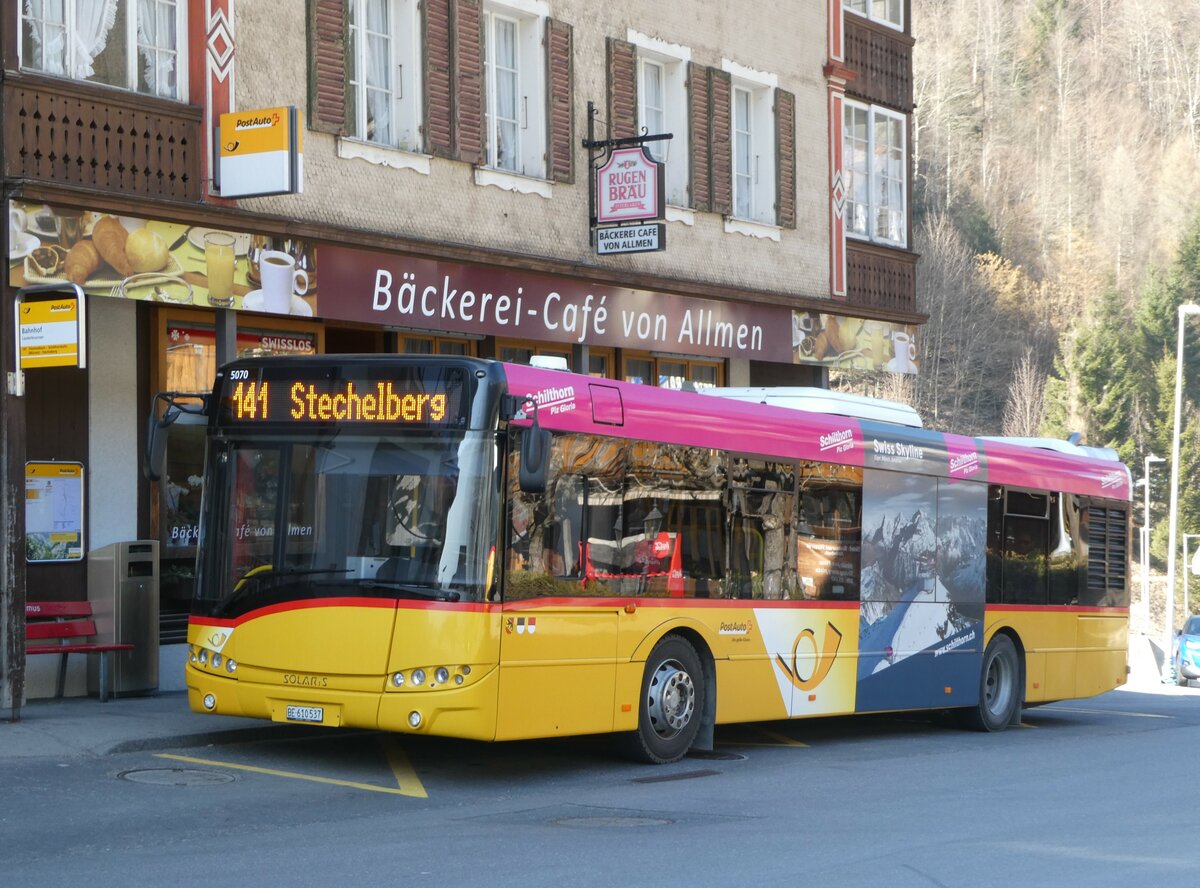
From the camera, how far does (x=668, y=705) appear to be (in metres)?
13.0

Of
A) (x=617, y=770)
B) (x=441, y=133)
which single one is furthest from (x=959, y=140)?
(x=617, y=770)

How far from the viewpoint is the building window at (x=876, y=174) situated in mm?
25469

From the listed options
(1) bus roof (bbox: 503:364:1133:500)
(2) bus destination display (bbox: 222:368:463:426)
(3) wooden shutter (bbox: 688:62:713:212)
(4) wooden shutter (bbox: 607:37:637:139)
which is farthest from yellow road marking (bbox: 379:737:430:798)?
(3) wooden shutter (bbox: 688:62:713:212)

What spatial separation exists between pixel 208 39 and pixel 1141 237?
9353cm

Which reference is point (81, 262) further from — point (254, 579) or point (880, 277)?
point (880, 277)

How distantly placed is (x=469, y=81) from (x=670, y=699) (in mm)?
8245

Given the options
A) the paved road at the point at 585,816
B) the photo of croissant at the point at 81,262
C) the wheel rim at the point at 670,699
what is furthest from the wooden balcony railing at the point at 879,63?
the wheel rim at the point at 670,699

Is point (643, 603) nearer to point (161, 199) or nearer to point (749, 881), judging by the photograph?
point (749, 881)

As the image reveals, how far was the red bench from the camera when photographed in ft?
48.5

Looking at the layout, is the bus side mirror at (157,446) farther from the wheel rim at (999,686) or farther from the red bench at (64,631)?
the wheel rim at (999,686)

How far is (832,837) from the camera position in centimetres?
978

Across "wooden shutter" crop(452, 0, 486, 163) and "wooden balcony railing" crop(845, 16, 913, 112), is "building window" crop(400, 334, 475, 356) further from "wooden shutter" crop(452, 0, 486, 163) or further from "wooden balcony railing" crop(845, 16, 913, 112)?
"wooden balcony railing" crop(845, 16, 913, 112)

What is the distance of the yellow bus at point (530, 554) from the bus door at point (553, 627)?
2 centimetres

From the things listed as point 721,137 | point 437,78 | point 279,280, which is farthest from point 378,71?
point 721,137
